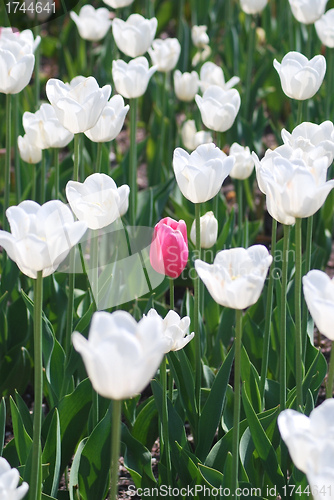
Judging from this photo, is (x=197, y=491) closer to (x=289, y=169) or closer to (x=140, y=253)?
(x=289, y=169)

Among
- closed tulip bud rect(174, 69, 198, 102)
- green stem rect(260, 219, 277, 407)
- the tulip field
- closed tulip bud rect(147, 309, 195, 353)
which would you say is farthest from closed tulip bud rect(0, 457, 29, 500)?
closed tulip bud rect(174, 69, 198, 102)

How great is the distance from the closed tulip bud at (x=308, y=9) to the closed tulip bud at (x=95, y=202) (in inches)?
49.6

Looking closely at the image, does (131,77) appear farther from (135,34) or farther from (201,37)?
(201,37)

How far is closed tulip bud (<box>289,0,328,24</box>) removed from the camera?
7.00ft

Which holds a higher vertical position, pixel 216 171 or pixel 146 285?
pixel 216 171

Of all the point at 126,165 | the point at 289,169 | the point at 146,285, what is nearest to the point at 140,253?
the point at 146,285

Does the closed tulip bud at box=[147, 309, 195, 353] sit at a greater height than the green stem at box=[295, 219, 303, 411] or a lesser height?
lesser

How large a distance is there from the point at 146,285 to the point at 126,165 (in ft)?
2.18

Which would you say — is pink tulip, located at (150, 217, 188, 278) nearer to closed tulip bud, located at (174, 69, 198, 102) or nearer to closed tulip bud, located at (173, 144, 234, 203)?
closed tulip bud, located at (173, 144, 234, 203)

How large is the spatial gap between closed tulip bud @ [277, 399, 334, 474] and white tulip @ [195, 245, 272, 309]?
17cm

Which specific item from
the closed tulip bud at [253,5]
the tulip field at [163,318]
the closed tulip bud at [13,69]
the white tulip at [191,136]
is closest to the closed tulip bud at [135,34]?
the tulip field at [163,318]

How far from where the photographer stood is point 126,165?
7.82 feet

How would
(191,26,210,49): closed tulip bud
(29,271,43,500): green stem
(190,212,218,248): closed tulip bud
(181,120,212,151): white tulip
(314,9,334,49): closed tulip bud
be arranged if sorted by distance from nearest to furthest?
(29,271,43,500): green stem, (190,212,218,248): closed tulip bud, (314,9,334,49): closed tulip bud, (181,120,212,151): white tulip, (191,26,210,49): closed tulip bud

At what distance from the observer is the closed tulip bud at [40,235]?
89 centimetres
